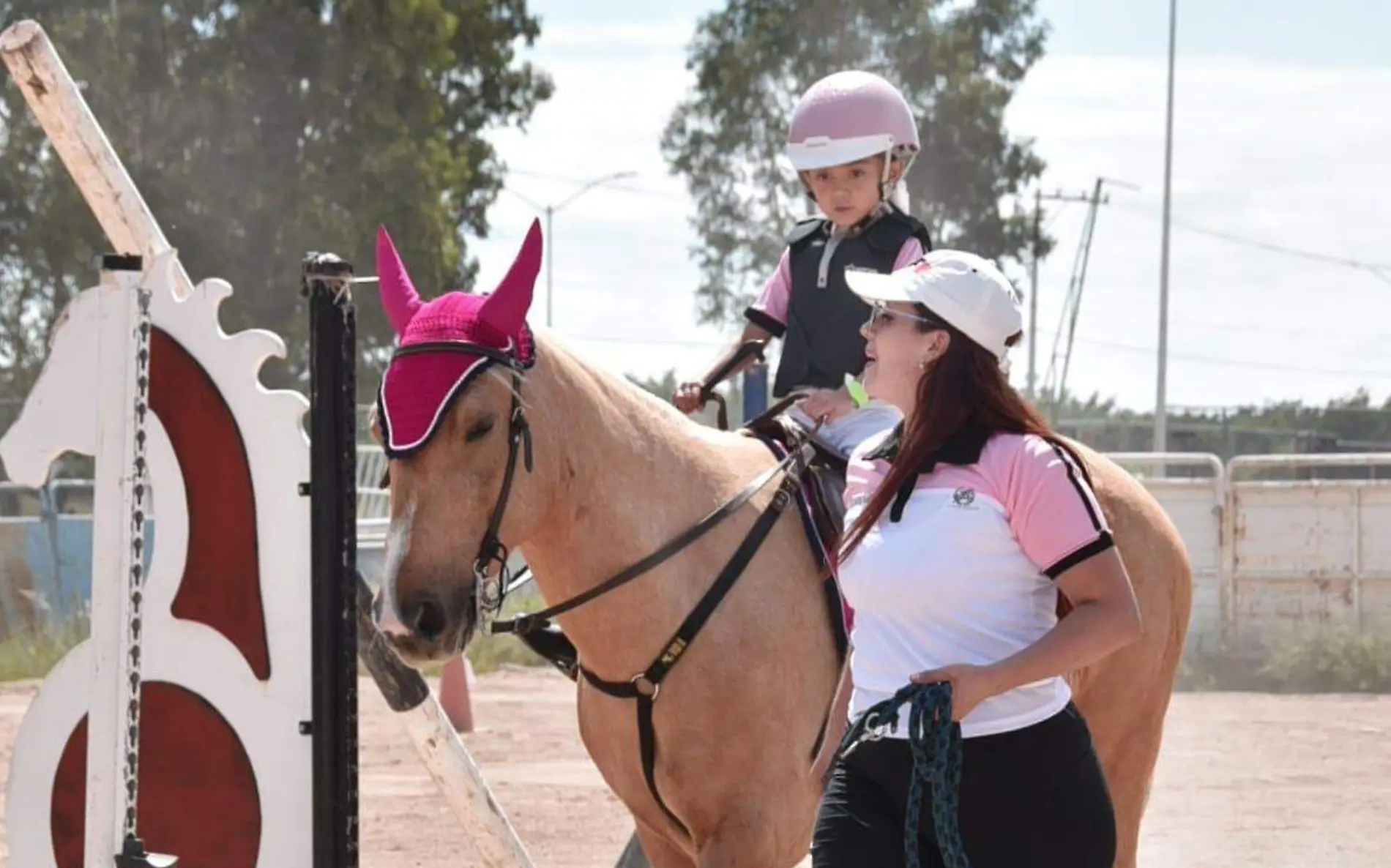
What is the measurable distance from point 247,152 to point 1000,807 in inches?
1061

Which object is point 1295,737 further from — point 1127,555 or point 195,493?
point 195,493

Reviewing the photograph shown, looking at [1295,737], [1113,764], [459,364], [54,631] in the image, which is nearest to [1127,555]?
[1113,764]

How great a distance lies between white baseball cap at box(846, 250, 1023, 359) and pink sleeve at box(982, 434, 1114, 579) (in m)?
0.25

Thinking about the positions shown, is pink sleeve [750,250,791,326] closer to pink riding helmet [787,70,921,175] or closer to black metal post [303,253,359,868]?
pink riding helmet [787,70,921,175]

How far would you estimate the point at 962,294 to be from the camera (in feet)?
12.7

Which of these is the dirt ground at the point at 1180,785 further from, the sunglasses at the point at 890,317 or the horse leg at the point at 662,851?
the sunglasses at the point at 890,317

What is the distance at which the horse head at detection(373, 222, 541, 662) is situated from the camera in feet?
14.9

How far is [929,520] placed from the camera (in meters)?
3.79

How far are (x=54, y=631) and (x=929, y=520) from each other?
44.8 ft

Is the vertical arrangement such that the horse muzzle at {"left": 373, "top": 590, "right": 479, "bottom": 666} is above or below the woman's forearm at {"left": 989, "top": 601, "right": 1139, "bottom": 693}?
below

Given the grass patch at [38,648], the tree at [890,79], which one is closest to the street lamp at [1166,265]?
the tree at [890,79]

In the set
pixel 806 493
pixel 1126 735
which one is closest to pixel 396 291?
pixel 806 493

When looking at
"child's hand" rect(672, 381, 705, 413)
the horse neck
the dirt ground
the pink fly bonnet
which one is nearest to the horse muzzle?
the pink fly bonnet

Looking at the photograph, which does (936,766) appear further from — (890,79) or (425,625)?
(890,79)
